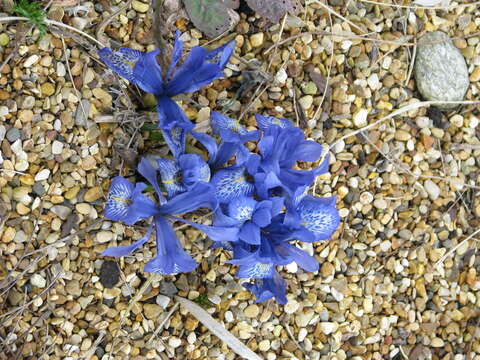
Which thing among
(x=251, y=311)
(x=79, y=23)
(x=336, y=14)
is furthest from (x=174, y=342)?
(x=336, y=14)

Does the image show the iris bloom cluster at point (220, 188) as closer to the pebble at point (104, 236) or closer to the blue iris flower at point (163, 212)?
the blue iris flower at point (163, 212)

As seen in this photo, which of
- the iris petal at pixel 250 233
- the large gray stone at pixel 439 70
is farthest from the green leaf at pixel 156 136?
the large gray stone at pixel 439 70

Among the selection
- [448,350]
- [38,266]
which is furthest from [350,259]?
[38,266]

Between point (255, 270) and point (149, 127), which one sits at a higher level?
point (149, 127)

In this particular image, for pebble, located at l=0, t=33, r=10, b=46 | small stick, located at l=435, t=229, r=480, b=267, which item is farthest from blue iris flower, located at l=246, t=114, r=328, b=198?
small stick, located at l=435, t=229, r=480, b=267

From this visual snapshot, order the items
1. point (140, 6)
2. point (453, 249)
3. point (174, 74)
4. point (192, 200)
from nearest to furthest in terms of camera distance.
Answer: point (192, 200), point (174, 74), point (140, 6), point (453, 249)

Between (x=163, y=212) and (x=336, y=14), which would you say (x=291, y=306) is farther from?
(x=336, y=14)
